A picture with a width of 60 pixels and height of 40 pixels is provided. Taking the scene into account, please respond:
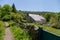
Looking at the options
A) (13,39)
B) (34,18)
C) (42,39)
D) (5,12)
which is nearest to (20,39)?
(13,39)

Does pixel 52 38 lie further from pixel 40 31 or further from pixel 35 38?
pixel 35 38

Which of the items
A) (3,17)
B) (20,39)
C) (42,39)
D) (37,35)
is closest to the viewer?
(42,39)

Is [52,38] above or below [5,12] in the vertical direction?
above

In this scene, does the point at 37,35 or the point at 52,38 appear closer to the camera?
the point at 52,38

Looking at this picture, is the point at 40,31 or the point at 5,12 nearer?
the point at 40,31

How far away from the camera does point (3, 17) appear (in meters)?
44.9

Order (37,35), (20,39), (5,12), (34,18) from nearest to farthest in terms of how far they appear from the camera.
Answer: (37,35), (20,39), (5,12), (34,18)

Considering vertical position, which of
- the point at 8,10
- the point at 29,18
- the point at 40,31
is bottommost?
the point at 29,18

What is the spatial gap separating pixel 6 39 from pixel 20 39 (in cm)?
168

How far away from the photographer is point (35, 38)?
863 cm

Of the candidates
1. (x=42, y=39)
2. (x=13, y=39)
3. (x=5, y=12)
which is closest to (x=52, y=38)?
(x=42, y=39)

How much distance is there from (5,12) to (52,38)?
43814mm

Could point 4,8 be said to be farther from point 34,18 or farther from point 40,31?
Answer: point 40,31

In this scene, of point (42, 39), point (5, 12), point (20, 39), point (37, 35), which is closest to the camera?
point (42, 39)
